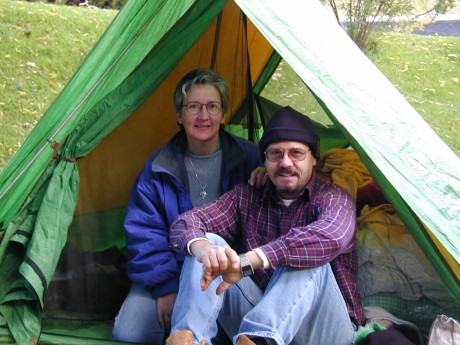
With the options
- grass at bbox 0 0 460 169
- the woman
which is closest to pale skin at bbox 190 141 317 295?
the woman

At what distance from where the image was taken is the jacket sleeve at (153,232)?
10.3ft

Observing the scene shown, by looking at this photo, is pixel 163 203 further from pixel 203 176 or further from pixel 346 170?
pixel 346 170

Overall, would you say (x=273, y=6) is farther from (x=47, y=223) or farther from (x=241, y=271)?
(x=47, y=223)

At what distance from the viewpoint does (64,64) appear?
7.34 meters

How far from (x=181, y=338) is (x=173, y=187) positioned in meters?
0.95

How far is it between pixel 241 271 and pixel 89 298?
1.19 metres

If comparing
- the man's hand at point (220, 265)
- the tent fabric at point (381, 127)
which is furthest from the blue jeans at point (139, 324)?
the tent fabric at point (381, 127)

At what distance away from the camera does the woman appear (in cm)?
310

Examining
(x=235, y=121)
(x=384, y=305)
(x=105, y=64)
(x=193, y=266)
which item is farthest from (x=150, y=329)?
(x=235, y=121)

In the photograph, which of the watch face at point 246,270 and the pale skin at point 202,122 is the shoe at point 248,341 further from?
the pale skin at point 202,122

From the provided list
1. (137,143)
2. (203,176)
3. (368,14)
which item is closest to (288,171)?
(203,176)

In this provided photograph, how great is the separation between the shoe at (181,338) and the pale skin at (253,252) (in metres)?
0.18

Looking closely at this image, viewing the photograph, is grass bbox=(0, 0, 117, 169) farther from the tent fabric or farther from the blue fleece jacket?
the tent fabric

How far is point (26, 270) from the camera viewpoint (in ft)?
9.68
